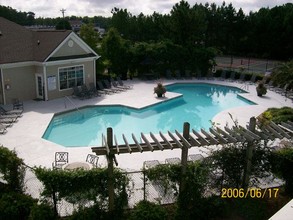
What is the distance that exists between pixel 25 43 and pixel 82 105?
23.5 feet

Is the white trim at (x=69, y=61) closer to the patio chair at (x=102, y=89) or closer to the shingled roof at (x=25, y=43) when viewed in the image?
the shingled roof at (x=25, y=43)

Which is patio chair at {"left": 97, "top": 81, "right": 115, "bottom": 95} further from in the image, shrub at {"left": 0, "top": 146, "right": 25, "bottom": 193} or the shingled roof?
shrub at {"left": 0, "top": 146, "right": 25, "bottom": 193}

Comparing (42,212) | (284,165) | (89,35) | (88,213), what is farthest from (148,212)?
(89,35)

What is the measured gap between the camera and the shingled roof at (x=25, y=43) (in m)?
21.8

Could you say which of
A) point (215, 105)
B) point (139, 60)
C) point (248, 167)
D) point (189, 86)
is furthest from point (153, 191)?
point (139, 60)

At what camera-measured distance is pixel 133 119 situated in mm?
20734

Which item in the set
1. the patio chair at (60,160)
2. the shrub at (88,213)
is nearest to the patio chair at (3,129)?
the patio chair at (60,160)

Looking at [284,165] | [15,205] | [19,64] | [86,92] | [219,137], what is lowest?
[15,205]

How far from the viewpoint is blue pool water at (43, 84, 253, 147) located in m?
17.8

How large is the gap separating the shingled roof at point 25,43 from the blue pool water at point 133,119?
216 inches

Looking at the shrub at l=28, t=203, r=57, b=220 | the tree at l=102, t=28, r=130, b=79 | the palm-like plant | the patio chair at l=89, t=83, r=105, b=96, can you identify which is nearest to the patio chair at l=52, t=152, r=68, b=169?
the shrub at l=28, t=203, r=57, b=220

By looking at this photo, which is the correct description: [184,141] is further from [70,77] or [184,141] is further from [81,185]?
[70,77]

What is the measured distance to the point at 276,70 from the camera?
25750 mm

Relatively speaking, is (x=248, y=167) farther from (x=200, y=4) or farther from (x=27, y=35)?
(x=200, y=4)
